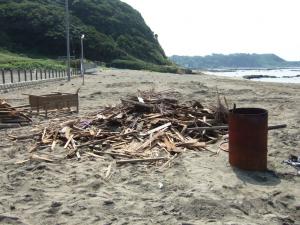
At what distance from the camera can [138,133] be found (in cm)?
1050

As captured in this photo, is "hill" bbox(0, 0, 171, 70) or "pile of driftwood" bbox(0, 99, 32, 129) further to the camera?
"hill" bbox(0, 0, 171, 70)

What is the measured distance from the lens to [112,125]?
37.6 feet

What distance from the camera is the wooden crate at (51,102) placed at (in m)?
15.2

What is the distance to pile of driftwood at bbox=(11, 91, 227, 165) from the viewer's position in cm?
941

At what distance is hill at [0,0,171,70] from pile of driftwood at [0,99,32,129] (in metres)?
86.8

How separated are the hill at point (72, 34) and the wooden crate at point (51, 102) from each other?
84.4m

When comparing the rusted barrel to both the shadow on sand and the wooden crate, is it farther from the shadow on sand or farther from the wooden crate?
the wooden crate

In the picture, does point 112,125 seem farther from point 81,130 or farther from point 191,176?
point 191,176

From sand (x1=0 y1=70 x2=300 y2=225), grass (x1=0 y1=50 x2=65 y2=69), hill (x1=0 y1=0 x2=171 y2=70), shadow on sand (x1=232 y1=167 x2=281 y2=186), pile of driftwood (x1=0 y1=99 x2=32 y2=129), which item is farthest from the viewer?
hill (x1=0 y1=0 x2=171 y2=70)

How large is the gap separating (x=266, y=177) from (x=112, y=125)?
15.5 ft

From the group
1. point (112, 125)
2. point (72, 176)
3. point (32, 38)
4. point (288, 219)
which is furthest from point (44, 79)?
point (32, 38)

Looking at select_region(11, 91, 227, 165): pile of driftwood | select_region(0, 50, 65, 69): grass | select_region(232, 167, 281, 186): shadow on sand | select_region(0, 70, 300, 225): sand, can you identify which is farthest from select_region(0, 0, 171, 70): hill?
select_region(232, 167, 281, 186): shadow on sand

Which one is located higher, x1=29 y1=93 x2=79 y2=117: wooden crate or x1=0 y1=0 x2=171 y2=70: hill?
x1=0 y1=0 x2=171 y2=70: hill

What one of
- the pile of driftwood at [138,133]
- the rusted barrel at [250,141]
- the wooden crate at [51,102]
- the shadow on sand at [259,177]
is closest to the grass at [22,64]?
the wooden crate at [51,102]
